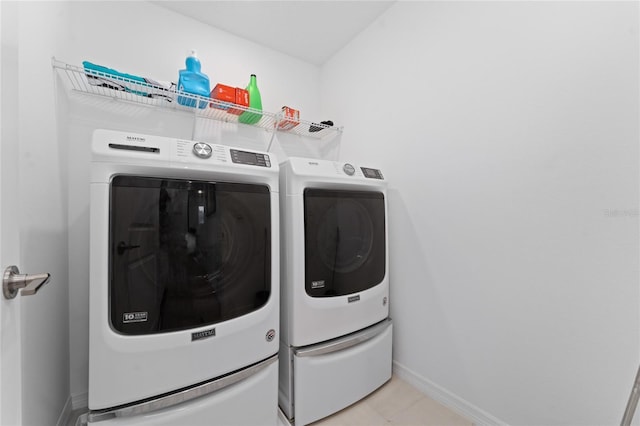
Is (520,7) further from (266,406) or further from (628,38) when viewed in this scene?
(266,406)

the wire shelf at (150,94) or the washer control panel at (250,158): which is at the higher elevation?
the wire shelf at (150,94)

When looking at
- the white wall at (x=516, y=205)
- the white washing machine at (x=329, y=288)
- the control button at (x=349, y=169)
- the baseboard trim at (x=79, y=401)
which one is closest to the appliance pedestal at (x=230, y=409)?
the white washing machine at (x=329, y=288)

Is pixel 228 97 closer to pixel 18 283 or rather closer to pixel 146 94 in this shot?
pixel 146 94

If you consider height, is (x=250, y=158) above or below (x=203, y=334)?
above

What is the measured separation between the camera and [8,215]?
0.52 meters

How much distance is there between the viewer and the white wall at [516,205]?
0.95 metres

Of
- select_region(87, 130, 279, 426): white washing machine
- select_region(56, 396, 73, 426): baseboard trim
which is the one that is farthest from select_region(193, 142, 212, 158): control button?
select_region(56, 396, 73, 426): baseboard trim

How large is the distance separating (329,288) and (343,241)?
26 cm

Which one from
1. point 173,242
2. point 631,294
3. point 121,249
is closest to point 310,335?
point 173,242

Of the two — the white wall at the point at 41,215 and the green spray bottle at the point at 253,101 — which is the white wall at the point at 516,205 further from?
the white wall at the point at 41,215

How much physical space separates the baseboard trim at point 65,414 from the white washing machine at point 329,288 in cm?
103

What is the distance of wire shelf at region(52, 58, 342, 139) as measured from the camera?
131 centimetres

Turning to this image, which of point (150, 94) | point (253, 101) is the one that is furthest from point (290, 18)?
point (150, 94)

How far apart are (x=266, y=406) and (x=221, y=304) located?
55 centimetres
